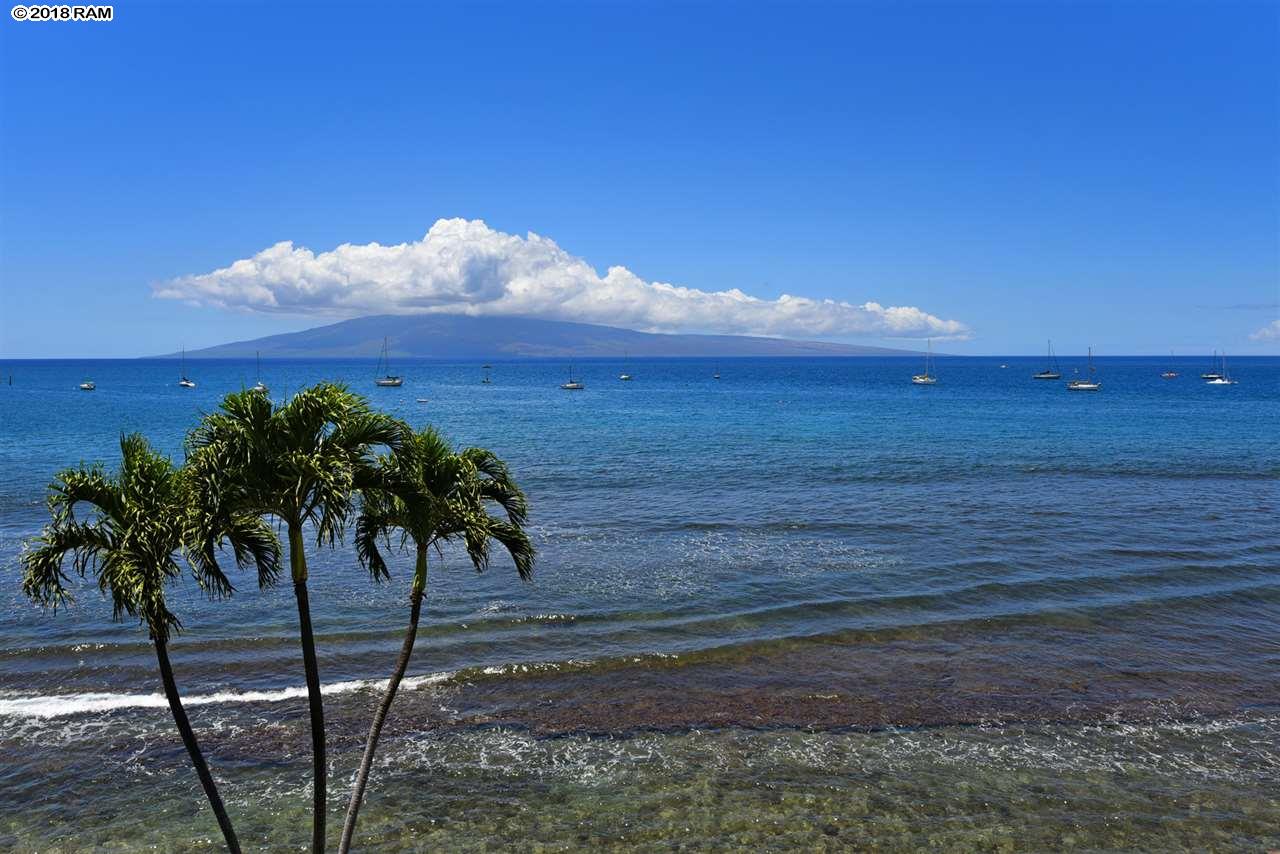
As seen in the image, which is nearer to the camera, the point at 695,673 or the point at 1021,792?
the point at 1021,792

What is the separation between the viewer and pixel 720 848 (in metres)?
16.5

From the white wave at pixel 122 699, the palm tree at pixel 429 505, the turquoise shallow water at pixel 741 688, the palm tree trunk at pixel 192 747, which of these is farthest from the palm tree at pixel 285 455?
the white wave at pixel 122 699

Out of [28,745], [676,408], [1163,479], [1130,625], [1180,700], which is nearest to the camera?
[28,745]

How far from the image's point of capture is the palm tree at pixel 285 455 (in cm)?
1128

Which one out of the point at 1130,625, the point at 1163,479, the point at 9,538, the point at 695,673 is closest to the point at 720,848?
the point at 695,673

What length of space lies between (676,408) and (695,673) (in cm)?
10917

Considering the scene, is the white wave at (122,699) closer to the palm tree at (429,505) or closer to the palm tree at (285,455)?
the palm tree at (429,505)

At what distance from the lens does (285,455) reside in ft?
37.2

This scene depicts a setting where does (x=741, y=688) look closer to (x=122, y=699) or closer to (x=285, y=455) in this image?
(x=285, y=455)

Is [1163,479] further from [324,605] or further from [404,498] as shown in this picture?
[404,498]

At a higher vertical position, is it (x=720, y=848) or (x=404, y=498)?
(x=404, y=498)

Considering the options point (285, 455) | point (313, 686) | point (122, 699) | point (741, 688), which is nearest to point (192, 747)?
point (313, 686)

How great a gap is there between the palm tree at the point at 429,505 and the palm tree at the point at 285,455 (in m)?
0.82

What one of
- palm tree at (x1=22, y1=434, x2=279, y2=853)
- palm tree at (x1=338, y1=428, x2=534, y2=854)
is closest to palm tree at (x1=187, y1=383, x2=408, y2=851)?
palm tree at (x1=22, y1=434, x2=279, y2=853)
